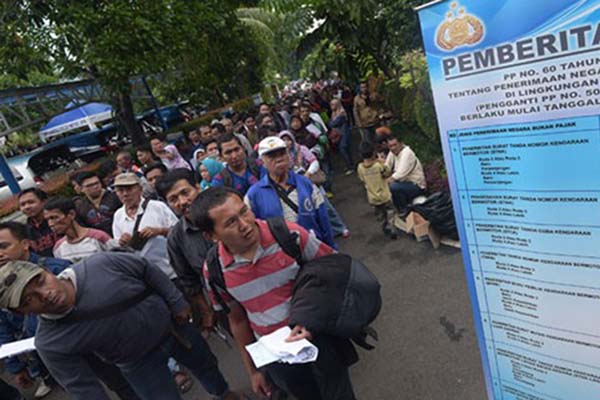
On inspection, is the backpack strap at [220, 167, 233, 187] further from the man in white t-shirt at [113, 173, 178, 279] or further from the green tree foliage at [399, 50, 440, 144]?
the green tree foliage at [399, 50, 440, 144]

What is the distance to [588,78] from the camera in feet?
3.72

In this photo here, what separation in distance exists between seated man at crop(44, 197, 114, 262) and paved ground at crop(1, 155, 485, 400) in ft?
5.18

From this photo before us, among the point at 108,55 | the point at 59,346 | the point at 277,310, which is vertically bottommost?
the point at 277,310

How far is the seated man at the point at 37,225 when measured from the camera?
3887 millimetres

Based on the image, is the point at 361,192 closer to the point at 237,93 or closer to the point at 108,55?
the point at 108,55

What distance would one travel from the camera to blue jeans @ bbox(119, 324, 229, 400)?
94.8 inches

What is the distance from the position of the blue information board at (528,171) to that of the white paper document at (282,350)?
79 centimetres

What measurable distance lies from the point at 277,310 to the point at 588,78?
1.64 metres

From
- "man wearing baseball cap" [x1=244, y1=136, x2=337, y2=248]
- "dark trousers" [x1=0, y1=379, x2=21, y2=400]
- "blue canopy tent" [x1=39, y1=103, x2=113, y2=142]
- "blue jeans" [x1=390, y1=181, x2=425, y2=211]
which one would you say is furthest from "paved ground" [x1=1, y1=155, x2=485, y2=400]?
"blue canopy tent" [x1=39, y1=103, x2=113, y2=142]

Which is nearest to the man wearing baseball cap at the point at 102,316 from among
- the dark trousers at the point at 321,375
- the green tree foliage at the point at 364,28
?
the dark trousers at the point at 321,375

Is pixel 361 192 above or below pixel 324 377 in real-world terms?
below

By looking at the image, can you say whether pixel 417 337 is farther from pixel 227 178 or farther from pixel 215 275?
pixel 227 178

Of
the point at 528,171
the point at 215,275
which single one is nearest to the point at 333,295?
the point at 215,275

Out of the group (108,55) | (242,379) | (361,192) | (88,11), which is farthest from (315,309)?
(88,11)
